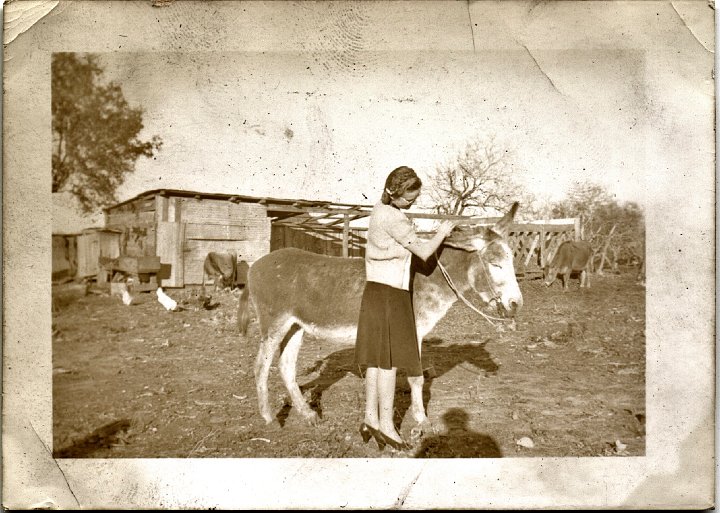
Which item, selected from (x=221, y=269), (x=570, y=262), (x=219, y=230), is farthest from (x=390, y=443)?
(x=219, y=230)

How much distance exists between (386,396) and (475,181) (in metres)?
1.62

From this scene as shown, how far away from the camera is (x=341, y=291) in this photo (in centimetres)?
299

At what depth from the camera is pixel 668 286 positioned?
317 cm

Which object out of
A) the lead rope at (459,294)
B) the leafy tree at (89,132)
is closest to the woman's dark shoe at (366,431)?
the lead rope at (459,294)

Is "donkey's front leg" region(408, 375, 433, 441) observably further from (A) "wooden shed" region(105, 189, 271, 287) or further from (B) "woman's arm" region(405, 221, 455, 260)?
(A) "wooden shed" region(105, 189, 271, 287)

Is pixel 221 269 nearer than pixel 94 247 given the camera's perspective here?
No

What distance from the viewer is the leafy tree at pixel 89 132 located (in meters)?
3.08

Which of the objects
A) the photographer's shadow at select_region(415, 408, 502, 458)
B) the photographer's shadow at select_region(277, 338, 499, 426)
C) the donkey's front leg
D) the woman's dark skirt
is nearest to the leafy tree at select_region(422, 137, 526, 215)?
the woman's dark skirt

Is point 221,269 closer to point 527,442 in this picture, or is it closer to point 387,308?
point 387,308

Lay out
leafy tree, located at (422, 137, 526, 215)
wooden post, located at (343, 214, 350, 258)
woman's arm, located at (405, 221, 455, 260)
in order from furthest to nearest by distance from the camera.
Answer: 1. wooden post, located at (343, 214, 350, 258)
2. leafy tree, located at (422, 137, 526, 215)
3. woman's arm, located at (405, 221, 455, 260)

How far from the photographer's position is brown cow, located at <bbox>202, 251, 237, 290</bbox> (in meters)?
3.24

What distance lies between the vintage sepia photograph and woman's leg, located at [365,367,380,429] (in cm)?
23

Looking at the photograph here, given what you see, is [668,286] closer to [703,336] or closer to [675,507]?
[703,336]

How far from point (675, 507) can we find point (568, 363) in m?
1.26
